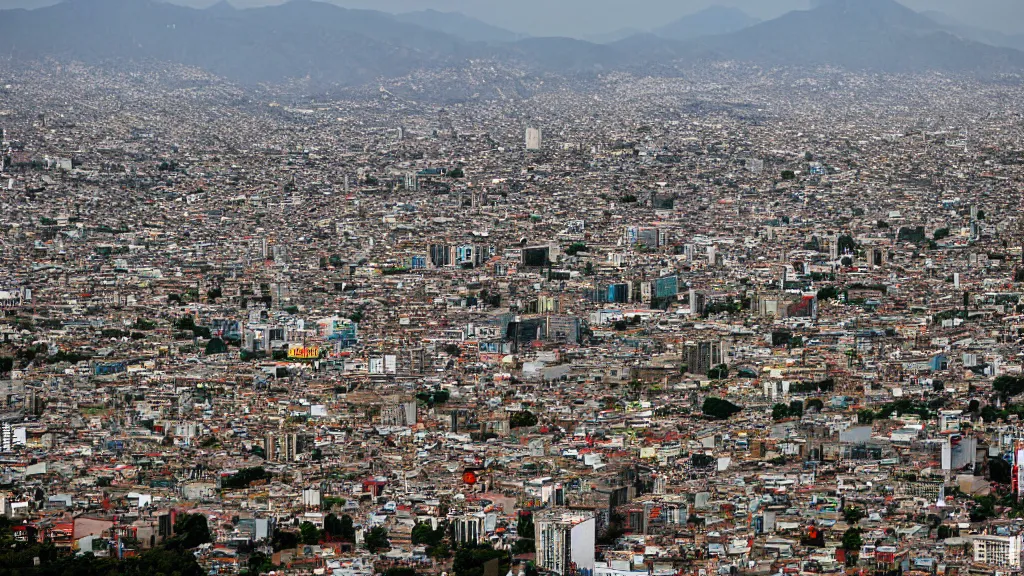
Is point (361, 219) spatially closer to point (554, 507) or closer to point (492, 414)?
point (492, 414)

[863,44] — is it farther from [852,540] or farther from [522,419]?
[852,540]

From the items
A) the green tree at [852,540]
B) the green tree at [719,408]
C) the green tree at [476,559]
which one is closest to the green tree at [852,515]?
the green tree at [852,540]

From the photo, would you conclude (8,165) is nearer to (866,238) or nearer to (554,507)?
(866,238)

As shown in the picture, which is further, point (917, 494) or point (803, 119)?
point (803, 119)

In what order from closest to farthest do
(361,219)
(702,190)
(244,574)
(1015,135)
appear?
(244,574), (361,219), (702,190), (1015,135)

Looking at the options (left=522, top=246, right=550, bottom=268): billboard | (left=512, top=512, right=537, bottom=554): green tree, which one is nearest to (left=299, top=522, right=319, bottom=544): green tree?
(left=512, top=512, right=537, bottom=554): green tree

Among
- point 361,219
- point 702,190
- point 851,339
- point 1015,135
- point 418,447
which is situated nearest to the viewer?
point 418,447

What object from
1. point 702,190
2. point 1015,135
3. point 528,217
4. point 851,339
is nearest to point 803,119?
point 1015,135

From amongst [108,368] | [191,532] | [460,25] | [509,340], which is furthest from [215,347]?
[460,25]
